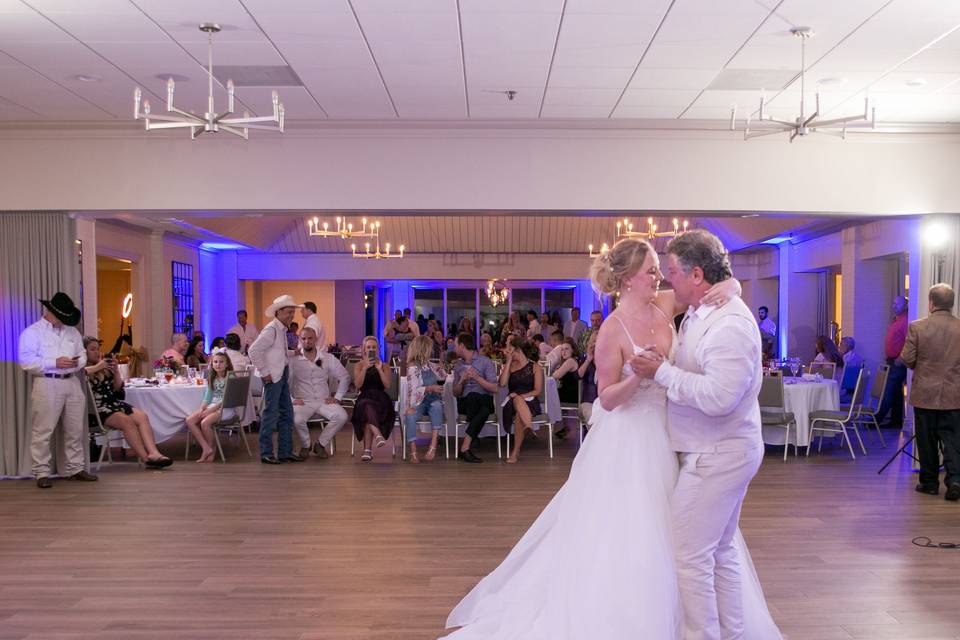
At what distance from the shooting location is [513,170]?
27.1 feet

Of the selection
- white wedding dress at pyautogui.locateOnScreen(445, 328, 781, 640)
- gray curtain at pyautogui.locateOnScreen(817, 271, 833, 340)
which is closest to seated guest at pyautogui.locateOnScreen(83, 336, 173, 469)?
white wedding dress at pyautogui.locateOnScreen(445, 328, 781, 640)

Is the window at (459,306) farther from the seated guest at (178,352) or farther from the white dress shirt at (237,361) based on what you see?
the white dress shirt at (237,361)

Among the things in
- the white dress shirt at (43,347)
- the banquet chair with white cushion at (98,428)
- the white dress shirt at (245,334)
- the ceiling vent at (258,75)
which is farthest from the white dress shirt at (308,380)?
the white dress shirt at (245,334)

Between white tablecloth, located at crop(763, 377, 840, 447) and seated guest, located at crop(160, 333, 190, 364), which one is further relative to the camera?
seated guest, located at crop(160, 333, 190, 364)

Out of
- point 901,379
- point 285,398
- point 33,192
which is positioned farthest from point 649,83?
point 901,379

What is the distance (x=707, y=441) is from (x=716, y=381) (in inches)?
11.5

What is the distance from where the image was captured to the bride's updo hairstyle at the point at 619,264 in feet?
11.2

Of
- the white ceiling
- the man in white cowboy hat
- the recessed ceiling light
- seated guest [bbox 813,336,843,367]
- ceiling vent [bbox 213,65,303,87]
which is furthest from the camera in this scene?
seated guest [bbox 813,336,843,367]

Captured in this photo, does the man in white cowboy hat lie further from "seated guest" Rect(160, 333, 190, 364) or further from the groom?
the groom

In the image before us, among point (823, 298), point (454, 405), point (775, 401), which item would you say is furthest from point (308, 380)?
point (823, 298)

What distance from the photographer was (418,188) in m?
8.24

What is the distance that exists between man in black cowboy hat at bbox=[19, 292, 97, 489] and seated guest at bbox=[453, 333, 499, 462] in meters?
3.64

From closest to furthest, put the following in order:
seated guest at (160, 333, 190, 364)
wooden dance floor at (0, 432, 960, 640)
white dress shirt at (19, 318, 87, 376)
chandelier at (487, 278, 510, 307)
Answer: wooden dance floor at (0, 432, 960, 640), white dress shirt at (19, 318, 87, 376), seated guest at (160, 333, 190, 364), chandelier at (487, 278, 510, 307)

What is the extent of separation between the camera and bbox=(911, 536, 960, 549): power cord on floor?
5.32m
